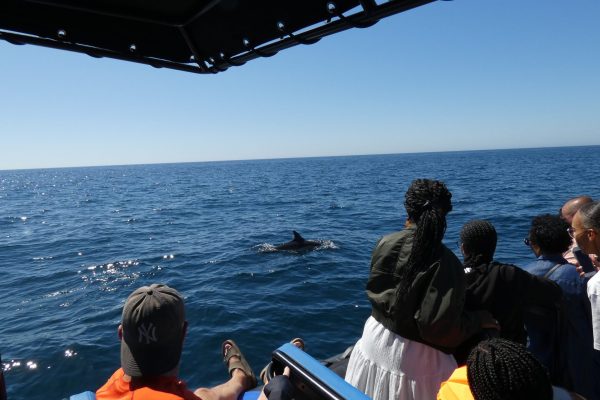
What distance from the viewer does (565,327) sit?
341cm

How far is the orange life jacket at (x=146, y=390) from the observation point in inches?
82.8

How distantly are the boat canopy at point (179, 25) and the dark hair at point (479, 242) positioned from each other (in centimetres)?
182

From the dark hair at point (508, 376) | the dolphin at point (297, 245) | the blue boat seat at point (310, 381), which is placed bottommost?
the dolphin at point (297, 245)

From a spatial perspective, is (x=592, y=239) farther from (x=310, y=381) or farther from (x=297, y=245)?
(x=297, y=245)

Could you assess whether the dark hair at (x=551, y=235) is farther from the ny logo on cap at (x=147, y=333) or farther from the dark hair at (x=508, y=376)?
the ny logo on cap at (x=147, y=333)

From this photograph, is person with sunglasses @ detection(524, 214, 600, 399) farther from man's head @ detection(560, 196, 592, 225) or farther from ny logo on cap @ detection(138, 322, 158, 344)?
ny logo on cap @ detection(138, 322, 158, 344)

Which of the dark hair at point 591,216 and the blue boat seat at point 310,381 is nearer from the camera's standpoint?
the blue boat seat at point 310,381

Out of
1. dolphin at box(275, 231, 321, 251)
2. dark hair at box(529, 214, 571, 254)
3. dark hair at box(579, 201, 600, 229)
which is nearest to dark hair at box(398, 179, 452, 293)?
dark hair at box(579, 201, 600, 229)

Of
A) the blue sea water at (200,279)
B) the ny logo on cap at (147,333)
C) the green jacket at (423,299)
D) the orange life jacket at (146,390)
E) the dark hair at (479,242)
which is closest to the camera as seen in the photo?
the orange life jacket at (146,390)

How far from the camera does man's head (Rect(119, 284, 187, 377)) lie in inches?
86.7

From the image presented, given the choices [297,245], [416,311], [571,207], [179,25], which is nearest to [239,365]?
[416,311]

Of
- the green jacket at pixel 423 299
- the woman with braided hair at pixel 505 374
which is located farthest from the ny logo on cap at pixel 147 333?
the woman with braided hair at pixel 505 374

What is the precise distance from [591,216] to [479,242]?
826 millimetres

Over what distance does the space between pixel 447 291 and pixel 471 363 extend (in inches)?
31.1
